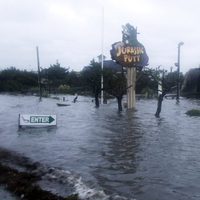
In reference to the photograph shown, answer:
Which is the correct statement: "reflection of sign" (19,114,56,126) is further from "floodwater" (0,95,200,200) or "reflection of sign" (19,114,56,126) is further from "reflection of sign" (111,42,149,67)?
"reflection of sign" (111,42,149,67)

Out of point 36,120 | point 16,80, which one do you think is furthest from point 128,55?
point 16,80

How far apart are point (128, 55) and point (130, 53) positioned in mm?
289

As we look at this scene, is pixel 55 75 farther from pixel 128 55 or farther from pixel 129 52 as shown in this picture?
pixel 128 55

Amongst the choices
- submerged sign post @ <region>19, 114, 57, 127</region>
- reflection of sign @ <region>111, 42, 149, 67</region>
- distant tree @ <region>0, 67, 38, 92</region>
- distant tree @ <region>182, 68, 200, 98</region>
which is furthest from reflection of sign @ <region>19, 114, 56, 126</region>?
distant tree @ <region>0, 67, 38, 92</region>

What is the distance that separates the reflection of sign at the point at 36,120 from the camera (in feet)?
86.8

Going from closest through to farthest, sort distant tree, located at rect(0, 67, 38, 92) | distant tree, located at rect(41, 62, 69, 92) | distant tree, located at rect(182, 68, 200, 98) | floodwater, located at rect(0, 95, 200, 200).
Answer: floodwater, located at rect(0, 95, 200, 200), distant tree, located at rect(182, 68, 200, 98), distant tree, located at rect(41, 62, 69, 92), distant tree, located at rect(0, 67, 38, 92)

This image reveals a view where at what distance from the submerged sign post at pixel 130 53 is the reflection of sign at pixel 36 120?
13890mm

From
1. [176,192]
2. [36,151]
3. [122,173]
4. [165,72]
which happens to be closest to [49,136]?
[36,151]

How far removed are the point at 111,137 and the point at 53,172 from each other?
7.88 m

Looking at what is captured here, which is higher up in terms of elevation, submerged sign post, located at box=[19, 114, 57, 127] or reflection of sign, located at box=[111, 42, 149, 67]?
reflection of sign, located at box=[111, 42, 149, 67]

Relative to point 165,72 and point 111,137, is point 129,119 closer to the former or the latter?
point 165,72

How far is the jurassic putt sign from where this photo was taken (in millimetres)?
39250

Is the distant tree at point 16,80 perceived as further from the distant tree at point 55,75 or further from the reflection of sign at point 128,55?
the reflection of sign at point 128,55

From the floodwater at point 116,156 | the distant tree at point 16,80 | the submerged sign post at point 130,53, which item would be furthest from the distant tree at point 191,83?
the floodwater at point 116,156
